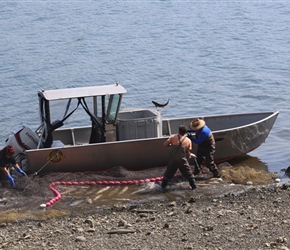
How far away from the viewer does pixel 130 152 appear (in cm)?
1662

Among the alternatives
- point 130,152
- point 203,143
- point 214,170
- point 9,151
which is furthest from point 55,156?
point 214,170

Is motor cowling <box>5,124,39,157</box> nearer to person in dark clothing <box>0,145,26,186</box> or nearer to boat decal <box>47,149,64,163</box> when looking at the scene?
boat decal <box>47,149,64,163</box>

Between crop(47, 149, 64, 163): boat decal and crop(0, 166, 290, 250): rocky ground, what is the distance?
115cm

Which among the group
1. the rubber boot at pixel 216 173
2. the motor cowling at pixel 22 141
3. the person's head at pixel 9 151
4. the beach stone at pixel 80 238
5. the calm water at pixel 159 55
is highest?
the person's head at pixel 9 151

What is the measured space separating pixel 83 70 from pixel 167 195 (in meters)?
17.5

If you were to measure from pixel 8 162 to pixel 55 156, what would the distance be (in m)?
1.21

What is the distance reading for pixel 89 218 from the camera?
13.5 meters

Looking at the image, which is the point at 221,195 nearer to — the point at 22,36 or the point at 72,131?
the point at 72,131

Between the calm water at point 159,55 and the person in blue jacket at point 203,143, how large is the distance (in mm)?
2848

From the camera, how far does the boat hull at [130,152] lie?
16.2 metres

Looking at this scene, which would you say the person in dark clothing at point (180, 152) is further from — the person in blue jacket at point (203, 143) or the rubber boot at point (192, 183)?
the person in blue jacket at point (203, 143)

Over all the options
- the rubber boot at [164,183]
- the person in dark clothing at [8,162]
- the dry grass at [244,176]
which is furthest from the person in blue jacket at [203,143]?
the person in dark clothing at [8,162]

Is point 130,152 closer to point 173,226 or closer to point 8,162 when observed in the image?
point 8,162

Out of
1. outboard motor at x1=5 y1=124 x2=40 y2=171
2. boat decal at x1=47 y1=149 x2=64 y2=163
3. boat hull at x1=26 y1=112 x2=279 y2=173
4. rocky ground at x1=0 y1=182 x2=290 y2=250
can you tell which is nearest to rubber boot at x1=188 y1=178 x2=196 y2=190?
rocky ground at x1=0 y1=182 x2=290 y2=250
